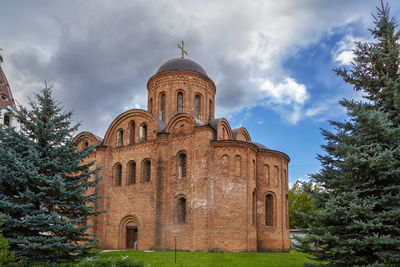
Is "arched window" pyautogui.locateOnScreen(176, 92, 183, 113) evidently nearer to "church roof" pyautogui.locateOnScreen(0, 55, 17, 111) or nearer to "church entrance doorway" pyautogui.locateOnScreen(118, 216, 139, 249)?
"church entrance doorway" pyautogui.locateOnScreen(118, 216, 139, 249)

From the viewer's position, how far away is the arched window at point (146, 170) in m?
21.5

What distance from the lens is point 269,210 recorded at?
71.2 feet

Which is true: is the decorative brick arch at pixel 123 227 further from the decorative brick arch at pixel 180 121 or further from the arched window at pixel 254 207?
the arched window at pixel 254 207

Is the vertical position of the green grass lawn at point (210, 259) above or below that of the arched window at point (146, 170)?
below

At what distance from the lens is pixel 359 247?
855cm

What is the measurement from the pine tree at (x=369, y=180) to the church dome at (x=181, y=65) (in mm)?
16432

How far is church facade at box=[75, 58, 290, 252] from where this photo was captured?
60.8ft

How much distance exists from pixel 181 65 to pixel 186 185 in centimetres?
1009

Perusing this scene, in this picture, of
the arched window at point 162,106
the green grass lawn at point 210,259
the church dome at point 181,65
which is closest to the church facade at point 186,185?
the arched window at point 162,106

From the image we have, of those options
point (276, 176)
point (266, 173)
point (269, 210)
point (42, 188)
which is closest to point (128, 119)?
point (266, 173)

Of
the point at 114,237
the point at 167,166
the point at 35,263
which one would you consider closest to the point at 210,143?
the point at 167,166

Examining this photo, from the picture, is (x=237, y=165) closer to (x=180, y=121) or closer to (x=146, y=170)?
(x=180, y=121)

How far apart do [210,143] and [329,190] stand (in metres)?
9.83

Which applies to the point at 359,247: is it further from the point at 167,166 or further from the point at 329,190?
the point at 167,166
